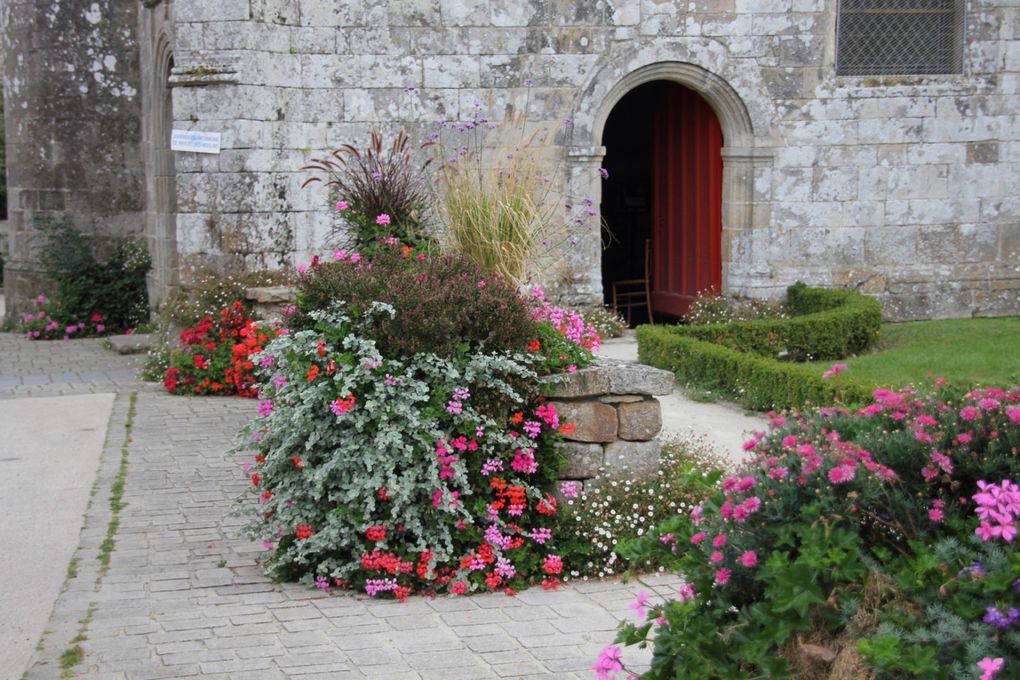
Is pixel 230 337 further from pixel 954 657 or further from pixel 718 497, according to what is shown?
pixel 954 657

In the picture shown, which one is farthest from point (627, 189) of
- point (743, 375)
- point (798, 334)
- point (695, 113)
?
point (743, 375)

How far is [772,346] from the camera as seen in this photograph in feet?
31.6

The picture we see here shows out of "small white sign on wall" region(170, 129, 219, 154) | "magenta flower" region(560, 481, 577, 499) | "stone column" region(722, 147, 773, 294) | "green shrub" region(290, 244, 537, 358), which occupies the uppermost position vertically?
"small white sign on wall" region(170, 129, 219, 154)

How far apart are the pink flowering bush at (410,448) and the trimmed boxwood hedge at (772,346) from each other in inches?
119

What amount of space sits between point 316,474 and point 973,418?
259 centimetres

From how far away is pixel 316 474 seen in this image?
484 cm

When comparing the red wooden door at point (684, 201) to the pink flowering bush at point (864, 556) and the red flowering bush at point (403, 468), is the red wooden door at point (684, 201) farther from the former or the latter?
the pink flowering bush at point (864, 556)

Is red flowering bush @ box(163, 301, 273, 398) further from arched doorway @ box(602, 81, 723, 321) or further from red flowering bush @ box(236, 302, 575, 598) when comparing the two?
red flowering bush @ box(236, 302, 575, 598)

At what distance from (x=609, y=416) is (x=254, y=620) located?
1667mm

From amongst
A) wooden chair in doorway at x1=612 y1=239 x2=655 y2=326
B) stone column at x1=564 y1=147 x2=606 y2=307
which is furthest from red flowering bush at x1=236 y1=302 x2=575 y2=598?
wooden chair in doorway at x1=612 y1=239 x2=655 y2=326

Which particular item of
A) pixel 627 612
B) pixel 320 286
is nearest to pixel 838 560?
pixel 627 612

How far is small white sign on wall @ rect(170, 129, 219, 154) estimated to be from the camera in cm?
1005

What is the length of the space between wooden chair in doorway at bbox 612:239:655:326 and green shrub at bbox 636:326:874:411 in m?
3.48

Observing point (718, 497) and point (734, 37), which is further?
point (734, 37)
